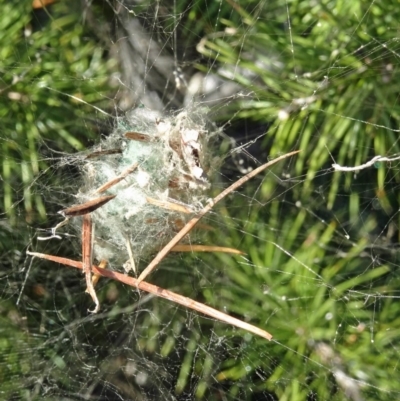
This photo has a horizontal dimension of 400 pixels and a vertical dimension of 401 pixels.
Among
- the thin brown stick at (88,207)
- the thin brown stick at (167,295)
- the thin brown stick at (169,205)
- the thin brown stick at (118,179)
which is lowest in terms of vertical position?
the thin brown stick at (167,295)

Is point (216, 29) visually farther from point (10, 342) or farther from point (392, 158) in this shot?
point (10, 342)

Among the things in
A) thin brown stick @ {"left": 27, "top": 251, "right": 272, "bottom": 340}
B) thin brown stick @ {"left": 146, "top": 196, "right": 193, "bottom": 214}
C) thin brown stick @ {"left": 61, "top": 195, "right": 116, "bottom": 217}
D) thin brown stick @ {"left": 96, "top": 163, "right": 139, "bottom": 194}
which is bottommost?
thin brown stick @ {"left": 27, "top": 251, "right": 272, "bottom": 340}

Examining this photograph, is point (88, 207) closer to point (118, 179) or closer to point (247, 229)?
point (118, 179)

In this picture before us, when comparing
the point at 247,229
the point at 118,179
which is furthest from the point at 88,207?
the point at 247,229

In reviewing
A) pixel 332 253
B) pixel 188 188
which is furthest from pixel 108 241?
pixel 332 253

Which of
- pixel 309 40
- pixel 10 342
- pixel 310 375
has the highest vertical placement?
pixel 309 40
